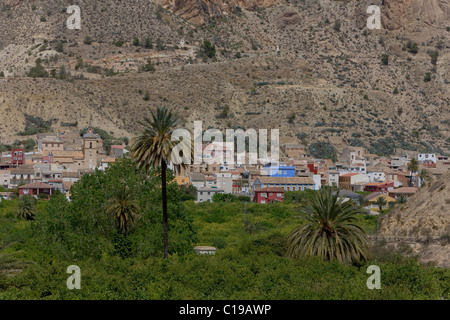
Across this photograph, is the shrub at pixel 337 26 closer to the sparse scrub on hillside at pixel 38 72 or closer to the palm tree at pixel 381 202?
the sparse scrub on hillside at pixel 38 72

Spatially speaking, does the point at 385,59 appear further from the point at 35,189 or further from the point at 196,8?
the point at 35,189

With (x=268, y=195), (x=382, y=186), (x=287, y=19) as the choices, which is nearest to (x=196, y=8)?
(x=287, y=19)

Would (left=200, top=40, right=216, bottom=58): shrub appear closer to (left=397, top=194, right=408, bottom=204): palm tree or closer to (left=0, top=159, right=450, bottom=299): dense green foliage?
(left=397, top=194, right=408, bottom=204): palm tree

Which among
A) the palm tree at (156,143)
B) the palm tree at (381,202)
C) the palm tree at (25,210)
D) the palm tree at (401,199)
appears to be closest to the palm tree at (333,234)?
the palm tree at (156,143)

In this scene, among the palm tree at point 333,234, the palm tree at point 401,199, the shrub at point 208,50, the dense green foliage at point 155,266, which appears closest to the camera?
the dense green foliage at point 155,266

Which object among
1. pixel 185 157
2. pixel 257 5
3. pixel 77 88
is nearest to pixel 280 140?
pixel 77 88

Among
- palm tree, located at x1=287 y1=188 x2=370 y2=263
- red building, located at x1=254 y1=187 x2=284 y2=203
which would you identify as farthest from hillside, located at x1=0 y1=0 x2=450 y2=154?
palm tree, located at x1=287 y1=188 x2=370 y2=263
